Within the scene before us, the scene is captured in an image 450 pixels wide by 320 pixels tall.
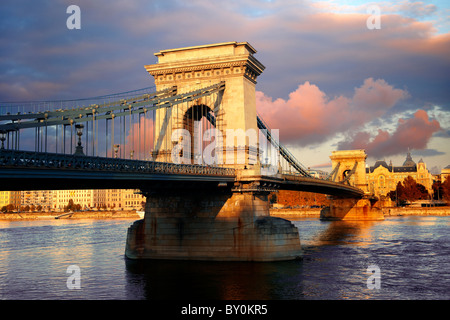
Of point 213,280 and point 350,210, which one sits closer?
point 213,280

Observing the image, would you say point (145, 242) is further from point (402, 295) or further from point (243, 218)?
point (402, 295)

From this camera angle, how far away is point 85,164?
25.4m

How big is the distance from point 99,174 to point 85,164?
949mm

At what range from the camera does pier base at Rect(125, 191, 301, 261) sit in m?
37.5

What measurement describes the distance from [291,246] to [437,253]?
15.0 m

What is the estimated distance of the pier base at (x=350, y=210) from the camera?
110188mm

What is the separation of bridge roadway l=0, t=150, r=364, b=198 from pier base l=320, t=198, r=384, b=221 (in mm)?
73316

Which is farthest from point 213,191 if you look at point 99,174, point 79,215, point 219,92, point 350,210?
point 79,215

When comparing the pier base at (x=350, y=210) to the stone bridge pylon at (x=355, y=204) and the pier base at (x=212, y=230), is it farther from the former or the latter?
the pier base at (x=212, y=230)

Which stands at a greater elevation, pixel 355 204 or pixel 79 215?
pixel 355 204

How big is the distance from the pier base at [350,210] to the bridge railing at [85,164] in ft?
262
